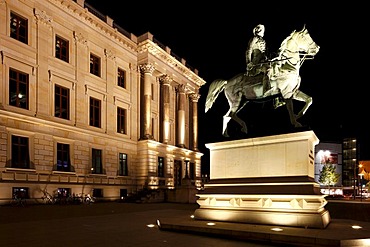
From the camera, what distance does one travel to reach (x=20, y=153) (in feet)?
80.0

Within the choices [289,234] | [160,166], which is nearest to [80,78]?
[160,166]

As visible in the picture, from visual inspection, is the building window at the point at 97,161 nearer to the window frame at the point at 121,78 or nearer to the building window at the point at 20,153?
the building window at the point at 20,153

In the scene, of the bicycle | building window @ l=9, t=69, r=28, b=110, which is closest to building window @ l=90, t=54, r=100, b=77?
building window @ l=9, t=69, r=28, b=110

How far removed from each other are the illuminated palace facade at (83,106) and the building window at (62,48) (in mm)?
91

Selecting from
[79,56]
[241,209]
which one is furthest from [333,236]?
[79,56]

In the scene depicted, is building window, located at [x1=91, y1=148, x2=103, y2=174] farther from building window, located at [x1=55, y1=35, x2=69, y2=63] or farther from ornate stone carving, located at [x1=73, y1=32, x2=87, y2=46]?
ornate stone carving, located at [x1=73, y1=32, x2=87, y2=46]

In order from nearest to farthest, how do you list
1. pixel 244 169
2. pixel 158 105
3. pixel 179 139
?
pixel 244 169, pixel 158 105, pixel 179 139

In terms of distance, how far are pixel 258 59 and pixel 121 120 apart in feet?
90.0

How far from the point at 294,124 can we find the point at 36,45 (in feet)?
76.1

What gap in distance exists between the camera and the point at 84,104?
102 ft

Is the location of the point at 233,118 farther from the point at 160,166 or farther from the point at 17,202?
the point at 160,166

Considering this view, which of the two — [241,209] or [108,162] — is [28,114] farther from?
[241,209]

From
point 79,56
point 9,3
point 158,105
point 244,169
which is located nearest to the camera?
point 244,169

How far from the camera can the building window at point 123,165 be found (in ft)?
118
